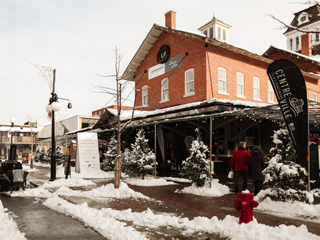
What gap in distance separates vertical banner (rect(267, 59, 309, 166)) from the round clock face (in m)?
13.9

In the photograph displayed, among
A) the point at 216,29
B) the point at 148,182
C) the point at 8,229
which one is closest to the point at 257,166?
the point at 148,182

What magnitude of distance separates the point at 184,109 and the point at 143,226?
9.52 metres

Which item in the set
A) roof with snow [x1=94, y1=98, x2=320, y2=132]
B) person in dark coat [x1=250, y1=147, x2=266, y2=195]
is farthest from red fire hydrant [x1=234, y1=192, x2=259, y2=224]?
roof with snow [x1=94, y1=98, x2=320, y2=132]

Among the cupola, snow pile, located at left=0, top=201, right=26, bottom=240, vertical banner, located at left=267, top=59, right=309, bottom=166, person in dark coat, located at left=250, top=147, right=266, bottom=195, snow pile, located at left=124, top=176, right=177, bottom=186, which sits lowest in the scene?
snow pile, located at left=124, top=176, right=177, bottom=186

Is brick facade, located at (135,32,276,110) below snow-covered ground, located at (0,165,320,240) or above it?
above

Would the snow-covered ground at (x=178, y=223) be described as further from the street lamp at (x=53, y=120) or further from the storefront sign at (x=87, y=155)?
the storefront sign at (x=87, y=155)

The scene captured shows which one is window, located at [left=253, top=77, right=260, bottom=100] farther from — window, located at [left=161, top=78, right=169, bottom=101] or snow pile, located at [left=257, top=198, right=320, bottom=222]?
snow pile, located at [left=257, top=198, right=320, bottom=222]

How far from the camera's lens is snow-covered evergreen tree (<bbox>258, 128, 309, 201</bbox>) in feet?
23.7

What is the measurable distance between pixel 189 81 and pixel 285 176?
12.4m

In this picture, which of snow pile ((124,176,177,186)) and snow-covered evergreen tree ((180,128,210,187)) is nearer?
snow-covered evergreen tree ((180,128,210,187))

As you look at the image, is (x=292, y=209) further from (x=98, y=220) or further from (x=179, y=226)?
(x=98, y=220)

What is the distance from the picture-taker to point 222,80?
18.7 metres

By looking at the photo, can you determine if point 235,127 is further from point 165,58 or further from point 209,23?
point 209,23

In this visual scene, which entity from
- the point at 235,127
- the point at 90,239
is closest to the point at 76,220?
the point at 90,239
